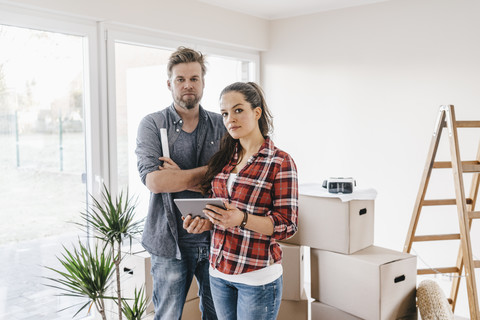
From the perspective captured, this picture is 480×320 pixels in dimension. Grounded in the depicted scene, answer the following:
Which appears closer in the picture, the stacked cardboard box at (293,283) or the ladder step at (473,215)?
the stacked cardboard box at (293,283)

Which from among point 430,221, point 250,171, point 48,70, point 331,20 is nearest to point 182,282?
point 250,171

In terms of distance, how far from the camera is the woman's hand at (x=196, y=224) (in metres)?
1.64

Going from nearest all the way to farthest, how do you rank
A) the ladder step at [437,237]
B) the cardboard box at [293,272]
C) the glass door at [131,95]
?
the cardboard box at [293,272], the ladder step at [437,237], the glass door at [131,95]

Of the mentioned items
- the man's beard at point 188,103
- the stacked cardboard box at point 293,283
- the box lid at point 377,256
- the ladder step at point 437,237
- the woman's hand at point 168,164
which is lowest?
the stacked cardboard box at point 293,283

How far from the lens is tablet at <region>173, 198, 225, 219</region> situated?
152 cm

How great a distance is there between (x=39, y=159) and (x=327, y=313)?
6.34 feet

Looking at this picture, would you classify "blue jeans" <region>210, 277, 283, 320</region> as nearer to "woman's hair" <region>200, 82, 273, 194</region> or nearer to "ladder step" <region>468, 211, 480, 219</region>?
"woman's hair" <region>200, 82, 273, 194</region>

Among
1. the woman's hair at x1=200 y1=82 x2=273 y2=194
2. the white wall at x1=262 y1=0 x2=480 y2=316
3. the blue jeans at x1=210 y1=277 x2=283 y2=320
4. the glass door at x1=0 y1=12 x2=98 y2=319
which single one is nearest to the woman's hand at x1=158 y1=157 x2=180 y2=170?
the woman's hair at x1=200 y1=82 x2=273 y2=194

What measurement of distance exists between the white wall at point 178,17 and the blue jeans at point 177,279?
171 cm

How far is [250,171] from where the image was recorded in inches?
64.3

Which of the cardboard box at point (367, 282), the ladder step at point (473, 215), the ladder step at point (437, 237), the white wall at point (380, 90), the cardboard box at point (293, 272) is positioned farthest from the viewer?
the white wall at point (380, 90)

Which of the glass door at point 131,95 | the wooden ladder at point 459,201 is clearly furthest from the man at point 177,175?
the wooden ladder at point 459,201

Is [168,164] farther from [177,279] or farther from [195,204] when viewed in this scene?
[177,279]

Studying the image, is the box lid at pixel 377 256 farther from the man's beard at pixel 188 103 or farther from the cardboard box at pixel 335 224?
the man's beard at pixel 188 103
